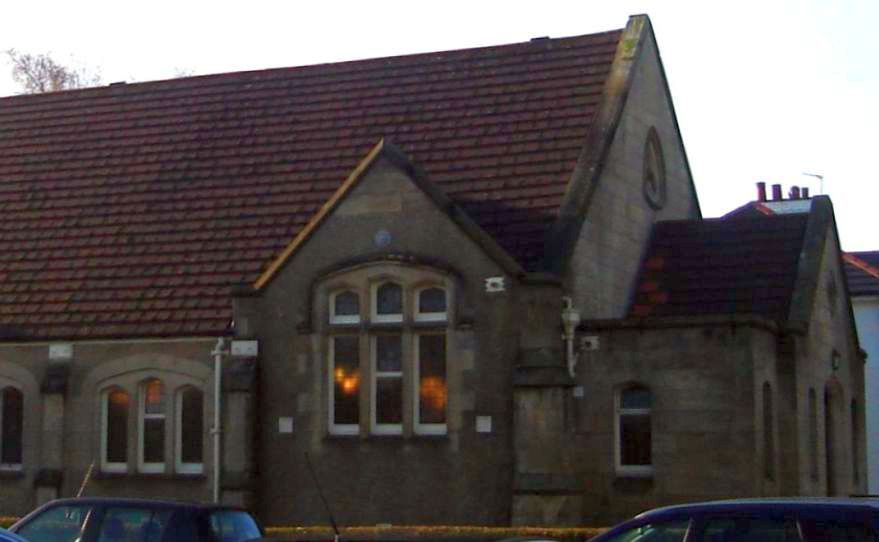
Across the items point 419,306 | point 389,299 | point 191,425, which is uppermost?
point 389,299

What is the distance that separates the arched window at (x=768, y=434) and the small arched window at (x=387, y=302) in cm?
633

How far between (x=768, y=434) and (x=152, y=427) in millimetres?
11285

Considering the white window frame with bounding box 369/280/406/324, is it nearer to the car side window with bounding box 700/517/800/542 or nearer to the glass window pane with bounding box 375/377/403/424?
the glass window pane with bounding box 375/377/403/424

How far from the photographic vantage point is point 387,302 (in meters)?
28.1

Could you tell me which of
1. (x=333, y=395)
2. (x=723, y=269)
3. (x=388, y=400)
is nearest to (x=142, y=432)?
(x=333, y=395)

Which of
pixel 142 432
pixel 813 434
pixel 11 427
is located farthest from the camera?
pixel 11 427

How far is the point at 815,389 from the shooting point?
3002 centimetres

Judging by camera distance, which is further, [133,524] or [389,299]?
[389,299]

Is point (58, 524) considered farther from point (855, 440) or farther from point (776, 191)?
point (776, 191)

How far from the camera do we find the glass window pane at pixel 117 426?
3058cm

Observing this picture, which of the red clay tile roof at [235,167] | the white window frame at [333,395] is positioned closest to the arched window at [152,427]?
the red clay tile roof at [235,167]

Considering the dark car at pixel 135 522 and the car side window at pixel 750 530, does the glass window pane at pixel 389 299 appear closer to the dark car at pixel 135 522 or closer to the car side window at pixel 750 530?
the dark car at pixel 135 522

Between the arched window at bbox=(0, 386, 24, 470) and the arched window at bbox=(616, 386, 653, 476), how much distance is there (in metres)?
11.8

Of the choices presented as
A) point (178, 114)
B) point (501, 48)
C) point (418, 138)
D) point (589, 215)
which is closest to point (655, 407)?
point (589, 215)
